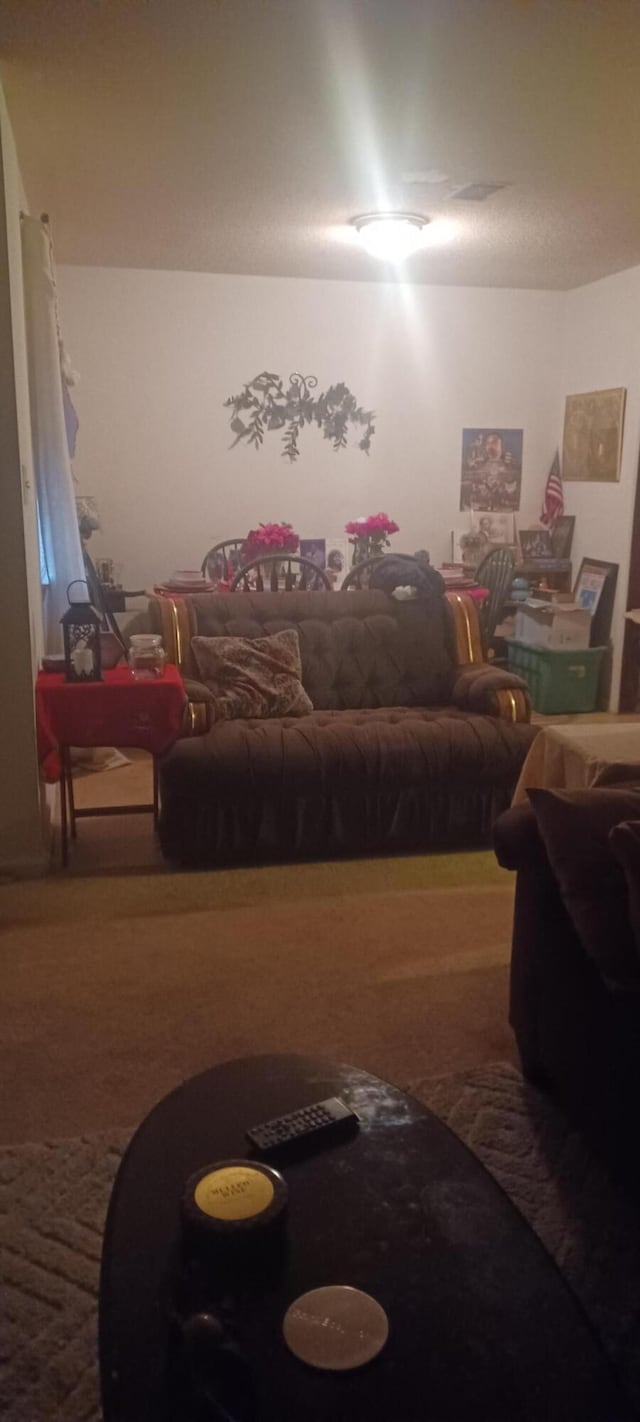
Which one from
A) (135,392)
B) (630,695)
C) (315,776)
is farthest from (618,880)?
(135,392)

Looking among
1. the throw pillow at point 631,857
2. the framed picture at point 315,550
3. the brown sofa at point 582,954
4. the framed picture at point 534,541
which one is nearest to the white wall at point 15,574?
the brown sofa at point 582,954

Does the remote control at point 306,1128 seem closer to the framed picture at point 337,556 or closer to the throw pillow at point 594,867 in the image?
the throw pillow at point 594,867

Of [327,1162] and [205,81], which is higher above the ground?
[205,81]

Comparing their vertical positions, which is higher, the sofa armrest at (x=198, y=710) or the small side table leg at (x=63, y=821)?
the sofa armrest at (x=198, y=710)

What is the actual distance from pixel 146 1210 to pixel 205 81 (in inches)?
115

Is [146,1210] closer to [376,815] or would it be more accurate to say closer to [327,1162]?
[327,1162]

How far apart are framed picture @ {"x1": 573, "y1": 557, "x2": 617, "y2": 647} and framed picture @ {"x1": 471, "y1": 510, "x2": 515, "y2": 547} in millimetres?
516

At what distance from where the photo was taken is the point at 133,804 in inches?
168

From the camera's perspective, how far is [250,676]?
3.99m

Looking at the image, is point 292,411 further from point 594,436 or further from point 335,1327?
point 335,1327

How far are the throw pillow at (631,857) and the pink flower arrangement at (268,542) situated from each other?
383cm

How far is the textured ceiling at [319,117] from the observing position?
2625mm

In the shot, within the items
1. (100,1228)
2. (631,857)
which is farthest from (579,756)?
(100,1228)

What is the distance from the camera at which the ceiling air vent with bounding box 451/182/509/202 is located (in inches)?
154
